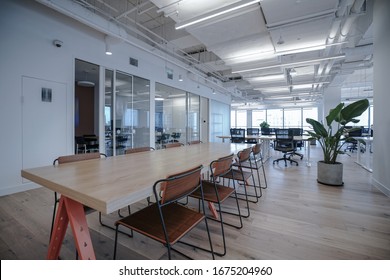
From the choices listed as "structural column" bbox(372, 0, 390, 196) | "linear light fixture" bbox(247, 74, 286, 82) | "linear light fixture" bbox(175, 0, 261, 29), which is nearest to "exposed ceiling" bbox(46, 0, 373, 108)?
"linear light fixture" bbox(175, 0, 261, 29)

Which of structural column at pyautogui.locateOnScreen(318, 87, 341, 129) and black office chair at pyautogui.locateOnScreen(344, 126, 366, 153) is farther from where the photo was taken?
structural column at pyautogui.locateOnScreen(318, 87, 341, 129)

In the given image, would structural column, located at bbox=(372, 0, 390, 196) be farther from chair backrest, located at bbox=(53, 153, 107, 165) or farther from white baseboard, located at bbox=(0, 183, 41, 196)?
white baseboard, located at bbox=(0, 183, 41, 196)

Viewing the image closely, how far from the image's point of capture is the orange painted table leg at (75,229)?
46.9 inches

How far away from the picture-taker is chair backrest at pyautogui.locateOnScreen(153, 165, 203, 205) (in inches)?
46.7

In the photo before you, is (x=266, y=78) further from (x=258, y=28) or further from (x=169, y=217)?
(x=169, y=217)

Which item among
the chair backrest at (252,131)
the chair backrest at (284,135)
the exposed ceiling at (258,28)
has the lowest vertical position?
the chair backrest at (284,135)

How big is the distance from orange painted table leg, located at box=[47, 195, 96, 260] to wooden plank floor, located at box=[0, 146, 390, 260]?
1.07 feet

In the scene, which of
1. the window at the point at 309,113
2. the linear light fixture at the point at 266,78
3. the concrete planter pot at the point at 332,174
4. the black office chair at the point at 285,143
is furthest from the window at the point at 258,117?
the concrete planter pot at the point at 332,174

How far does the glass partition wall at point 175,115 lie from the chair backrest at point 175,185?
5.07 m

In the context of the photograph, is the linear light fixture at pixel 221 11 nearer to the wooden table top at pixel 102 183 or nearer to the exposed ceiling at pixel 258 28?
the exposed ceiling at pixel 258 28

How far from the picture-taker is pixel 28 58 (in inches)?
129
